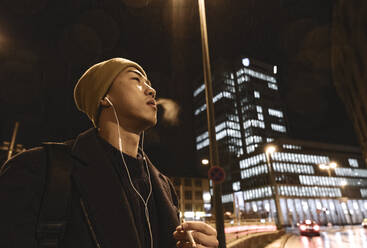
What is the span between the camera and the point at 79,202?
1.33 meters

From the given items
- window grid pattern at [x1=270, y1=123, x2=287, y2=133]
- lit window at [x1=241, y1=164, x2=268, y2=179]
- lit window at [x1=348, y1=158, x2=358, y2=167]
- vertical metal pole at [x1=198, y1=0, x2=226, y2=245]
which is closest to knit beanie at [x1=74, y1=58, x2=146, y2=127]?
vertical metal pole at [x1=198, y1=0, x2=226, y2=245]

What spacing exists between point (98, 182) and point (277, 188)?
7787cm

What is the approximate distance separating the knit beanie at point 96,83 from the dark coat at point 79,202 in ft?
1.27

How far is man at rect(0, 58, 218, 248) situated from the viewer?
1140 mm

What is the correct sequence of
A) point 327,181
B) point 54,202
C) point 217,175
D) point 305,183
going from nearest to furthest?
point 54,202 < point 217,175 < point 305,183 < point 327,181

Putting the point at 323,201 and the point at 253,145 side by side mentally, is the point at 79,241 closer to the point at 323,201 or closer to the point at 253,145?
the point at 323,201

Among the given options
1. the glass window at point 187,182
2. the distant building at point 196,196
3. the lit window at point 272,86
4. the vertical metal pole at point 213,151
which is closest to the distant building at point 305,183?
the distant building at point 196,196

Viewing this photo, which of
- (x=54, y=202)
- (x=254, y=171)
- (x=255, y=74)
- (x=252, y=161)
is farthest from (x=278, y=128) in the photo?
(x=54, y=202)

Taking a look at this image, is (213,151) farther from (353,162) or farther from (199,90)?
(199,90)

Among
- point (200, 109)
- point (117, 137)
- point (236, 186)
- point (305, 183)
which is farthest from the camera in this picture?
point (200, 109)

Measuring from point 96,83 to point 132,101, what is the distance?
33 cm

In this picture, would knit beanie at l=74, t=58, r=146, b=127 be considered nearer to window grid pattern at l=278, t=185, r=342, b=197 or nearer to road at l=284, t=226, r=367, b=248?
road at l=284, t=226, r=367, b=248

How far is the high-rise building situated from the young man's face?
56.7 metres

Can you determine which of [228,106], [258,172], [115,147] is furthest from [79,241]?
[228,106]
